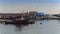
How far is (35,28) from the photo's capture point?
11.6 feet

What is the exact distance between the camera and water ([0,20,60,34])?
3256 mm

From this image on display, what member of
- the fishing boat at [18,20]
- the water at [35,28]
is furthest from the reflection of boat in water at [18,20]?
the water at [35,28]

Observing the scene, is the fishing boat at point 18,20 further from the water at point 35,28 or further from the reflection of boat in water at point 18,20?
the water at point 35,28

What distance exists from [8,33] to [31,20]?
0.75 metres

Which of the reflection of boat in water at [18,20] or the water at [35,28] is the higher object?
the reflection of boat in water at [18,20]

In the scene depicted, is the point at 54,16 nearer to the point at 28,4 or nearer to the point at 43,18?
the point at 43,18

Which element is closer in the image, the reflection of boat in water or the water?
the water

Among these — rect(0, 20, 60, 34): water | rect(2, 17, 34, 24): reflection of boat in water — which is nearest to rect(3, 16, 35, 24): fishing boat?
rect(2, 17, 34, 24): reflection of boat in water

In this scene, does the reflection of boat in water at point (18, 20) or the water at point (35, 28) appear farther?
the reflection of boat in water at point (18, 20)

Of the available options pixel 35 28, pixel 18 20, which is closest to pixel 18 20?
pixel 18 20

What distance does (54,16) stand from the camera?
3.83 metres

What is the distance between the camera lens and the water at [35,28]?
3256 mm

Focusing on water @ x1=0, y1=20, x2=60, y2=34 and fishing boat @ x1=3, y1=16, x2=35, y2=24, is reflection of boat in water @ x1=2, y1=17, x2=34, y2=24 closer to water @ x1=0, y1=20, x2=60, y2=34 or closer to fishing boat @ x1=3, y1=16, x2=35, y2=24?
fishing boat @ x1=3, y1=16, x2=35, y2=24

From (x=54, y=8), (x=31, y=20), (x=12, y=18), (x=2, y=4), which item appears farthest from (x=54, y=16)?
(x=2, y=4)
